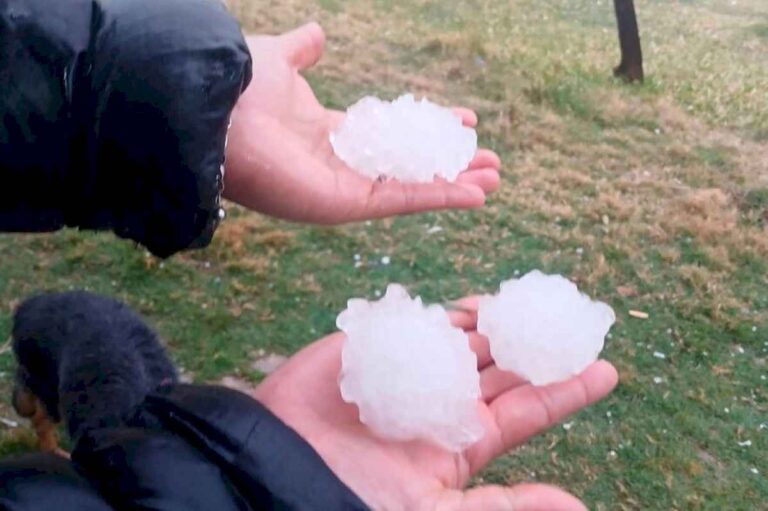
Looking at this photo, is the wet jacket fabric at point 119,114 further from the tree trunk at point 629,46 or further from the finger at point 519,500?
the tree trunk at point 629,46

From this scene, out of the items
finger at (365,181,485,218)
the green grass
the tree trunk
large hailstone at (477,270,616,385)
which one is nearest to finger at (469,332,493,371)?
large hailstone at (477,270,616,385)

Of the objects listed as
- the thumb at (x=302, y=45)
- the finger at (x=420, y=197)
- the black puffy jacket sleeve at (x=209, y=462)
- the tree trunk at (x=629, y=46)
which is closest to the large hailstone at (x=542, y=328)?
the finger at (x=420, y=197)

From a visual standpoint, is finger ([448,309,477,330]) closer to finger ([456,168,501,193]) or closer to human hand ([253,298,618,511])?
human hand ([253,298,618,511])

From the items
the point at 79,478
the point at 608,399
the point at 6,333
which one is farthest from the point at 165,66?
the point at 608,399

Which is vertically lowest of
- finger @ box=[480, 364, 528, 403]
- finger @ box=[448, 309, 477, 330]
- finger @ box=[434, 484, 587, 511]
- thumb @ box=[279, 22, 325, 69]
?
finger @ box=[480, 364, 528, 403]

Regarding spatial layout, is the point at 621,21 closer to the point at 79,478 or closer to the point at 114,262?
the point at 114,262
